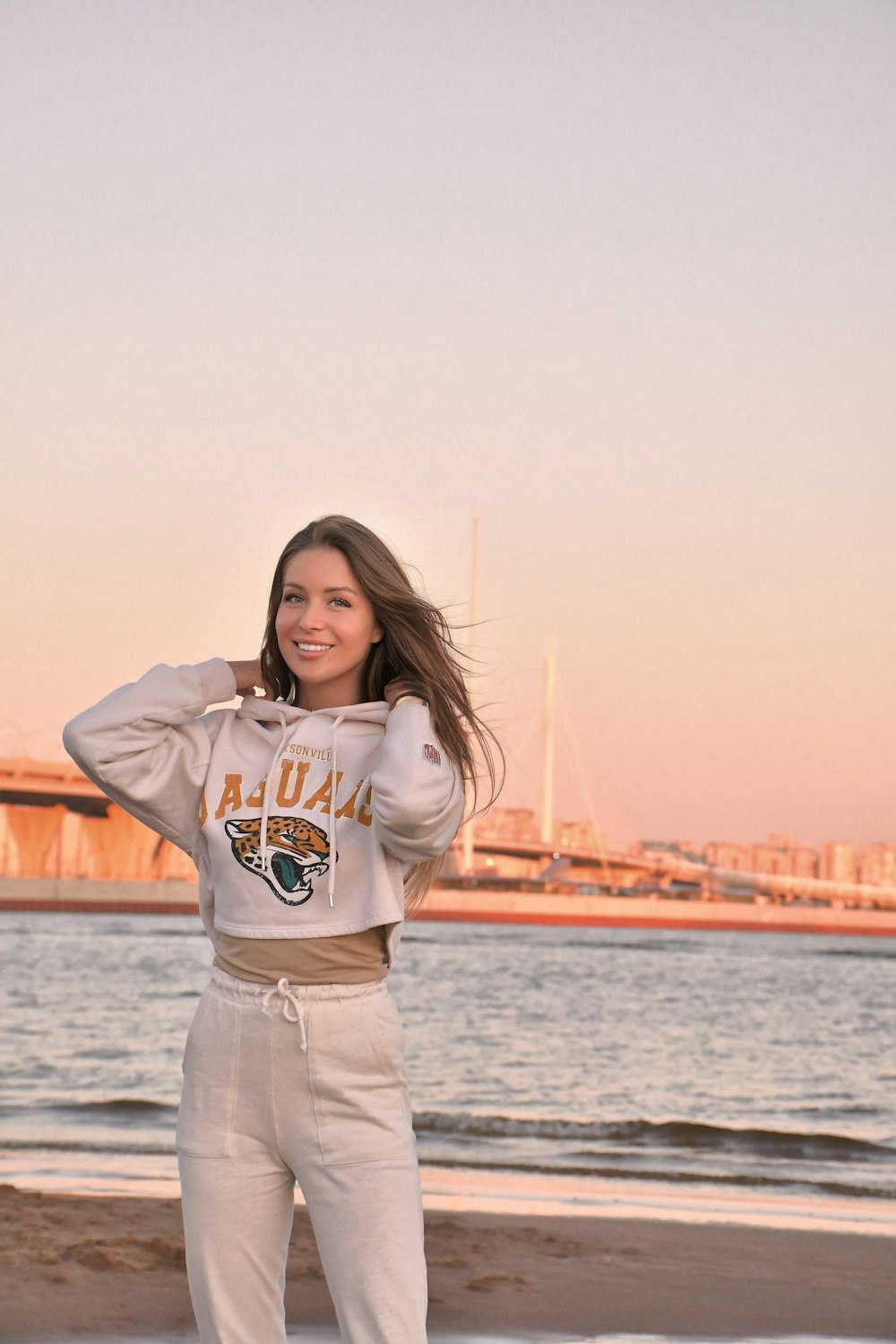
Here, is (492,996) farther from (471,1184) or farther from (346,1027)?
(346,1027)

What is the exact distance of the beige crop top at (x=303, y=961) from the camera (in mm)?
1767

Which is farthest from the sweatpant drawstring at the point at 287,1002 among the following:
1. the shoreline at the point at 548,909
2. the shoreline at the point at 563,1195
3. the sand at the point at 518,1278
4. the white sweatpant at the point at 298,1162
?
the shoreline at the point at 548,909

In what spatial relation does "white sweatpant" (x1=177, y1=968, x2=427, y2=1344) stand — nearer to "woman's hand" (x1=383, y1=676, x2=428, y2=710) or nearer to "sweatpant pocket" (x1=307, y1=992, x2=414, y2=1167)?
"sweatpant pocket" (x1=307, y1=992, x2=414, y2=1167)

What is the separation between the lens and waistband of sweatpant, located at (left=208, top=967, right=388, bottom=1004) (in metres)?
1.74

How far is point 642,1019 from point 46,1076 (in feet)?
31.2

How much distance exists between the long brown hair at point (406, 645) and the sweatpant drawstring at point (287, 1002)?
0.27 meters

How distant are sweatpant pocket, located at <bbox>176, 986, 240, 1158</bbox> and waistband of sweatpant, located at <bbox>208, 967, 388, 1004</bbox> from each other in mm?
15

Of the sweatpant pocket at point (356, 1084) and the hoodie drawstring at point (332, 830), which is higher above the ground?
the hoodie drawstring at point (332, 830)

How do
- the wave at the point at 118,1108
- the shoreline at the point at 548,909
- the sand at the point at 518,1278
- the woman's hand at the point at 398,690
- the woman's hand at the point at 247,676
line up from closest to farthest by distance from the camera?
the woman's hand at the point at 398,690
the woman's hand at the point at 247,676
the sand at the point at 518,1278
the wave at the point at 118,1108
the shoreline at the point at 548,909

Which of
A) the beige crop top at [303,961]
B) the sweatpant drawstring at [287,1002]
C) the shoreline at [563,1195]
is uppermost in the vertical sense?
the beige crop top at [303,961]

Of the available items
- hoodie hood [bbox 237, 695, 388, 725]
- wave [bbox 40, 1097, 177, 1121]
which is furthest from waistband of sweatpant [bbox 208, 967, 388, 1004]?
wave [bbox 40, 1097, 177, 1121]

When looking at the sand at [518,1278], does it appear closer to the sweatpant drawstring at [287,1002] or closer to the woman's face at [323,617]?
the sweatpant drawstring at [287,1002]

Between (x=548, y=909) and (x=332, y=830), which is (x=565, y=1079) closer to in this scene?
(x=332, y=830)

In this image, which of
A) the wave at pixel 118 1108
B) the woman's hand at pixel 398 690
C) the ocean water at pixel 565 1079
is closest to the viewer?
the woman's hand at pixel 398 690
